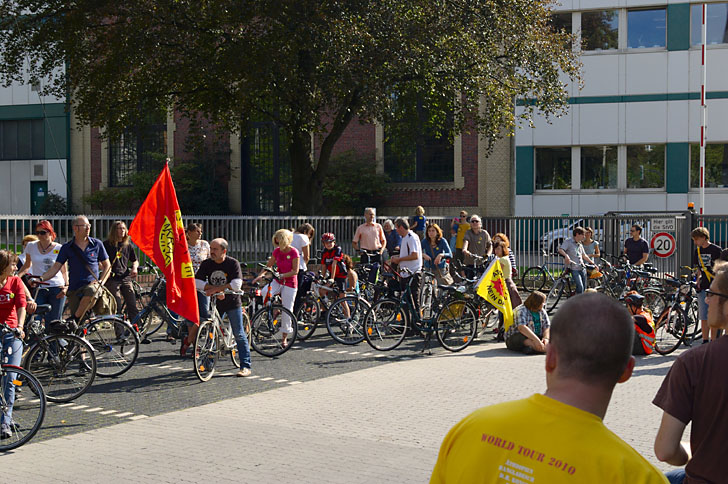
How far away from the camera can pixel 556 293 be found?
1756 centimetres

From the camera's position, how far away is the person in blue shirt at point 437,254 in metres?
16.4

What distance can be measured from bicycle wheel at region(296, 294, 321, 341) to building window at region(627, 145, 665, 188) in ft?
73.0

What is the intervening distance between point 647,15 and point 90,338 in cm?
2820

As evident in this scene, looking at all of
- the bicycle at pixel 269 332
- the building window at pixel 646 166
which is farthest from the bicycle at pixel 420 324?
A: the building window at pixel 646 166

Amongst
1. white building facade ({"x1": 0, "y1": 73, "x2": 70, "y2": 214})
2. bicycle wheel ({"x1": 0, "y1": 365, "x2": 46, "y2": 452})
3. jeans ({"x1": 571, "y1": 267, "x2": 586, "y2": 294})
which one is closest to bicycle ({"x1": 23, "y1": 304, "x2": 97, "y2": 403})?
bicycle wheel ({"x1": 0, "y1": 365, "x2": 46, "y2": 452})

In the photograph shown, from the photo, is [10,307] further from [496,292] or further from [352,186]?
[352,186]

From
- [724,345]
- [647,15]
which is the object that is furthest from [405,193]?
[724,345]

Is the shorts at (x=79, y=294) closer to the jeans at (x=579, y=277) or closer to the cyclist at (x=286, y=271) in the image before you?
the cyclist at (x=286, y=271)

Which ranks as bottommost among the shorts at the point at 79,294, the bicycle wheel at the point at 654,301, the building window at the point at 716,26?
the bicycle wheel at the point at 654,301

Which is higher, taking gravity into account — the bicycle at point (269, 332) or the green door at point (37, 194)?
the green door at point (37, 194)

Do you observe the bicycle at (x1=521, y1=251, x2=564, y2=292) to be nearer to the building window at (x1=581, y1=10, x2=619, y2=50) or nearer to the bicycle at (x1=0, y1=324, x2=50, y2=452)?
the bicycle at (x1=0, y1=324, x2=50, y2=452)

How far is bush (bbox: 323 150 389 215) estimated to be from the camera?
33.3 m

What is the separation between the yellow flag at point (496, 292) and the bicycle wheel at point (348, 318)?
1.79 metres

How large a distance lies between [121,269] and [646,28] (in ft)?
84.7
